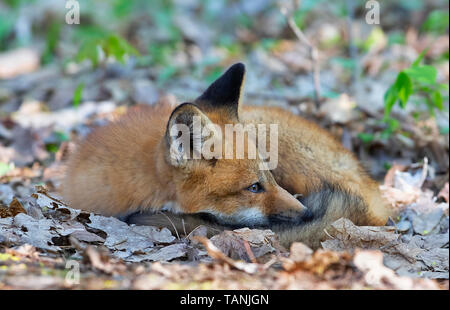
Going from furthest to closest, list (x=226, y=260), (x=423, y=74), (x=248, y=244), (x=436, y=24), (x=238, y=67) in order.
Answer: (x=436, y=24) → (x=423, y=74) → (x=238, y=67) → (x=248, y=244) → (x=226, y=260)

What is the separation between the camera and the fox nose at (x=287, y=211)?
377 cm

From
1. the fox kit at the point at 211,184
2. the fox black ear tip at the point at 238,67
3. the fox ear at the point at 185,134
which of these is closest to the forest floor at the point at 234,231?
the fox kit at the point at 211,184

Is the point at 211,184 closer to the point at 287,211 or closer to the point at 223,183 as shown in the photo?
the point at 223,183

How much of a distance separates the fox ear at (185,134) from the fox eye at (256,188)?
457 mm

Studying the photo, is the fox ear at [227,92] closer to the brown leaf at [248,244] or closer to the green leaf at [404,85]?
the brown leaf at [248,244]

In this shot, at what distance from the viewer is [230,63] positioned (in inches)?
321

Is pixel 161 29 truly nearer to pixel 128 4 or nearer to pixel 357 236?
Answer: pixel 128 4

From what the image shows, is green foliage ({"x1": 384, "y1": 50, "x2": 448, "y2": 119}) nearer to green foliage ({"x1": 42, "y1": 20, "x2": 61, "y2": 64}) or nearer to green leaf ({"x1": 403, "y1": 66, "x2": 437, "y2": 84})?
green leaf ({"x1": 403, "y1": 66, "x2": 437, "y2": 84})

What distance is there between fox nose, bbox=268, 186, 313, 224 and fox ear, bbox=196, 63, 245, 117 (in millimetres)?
869

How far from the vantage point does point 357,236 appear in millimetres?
3576

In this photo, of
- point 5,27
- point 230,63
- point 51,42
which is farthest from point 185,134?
point 5,27

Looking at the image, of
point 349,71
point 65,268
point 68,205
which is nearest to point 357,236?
point 65,268

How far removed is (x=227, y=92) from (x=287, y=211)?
113 centimetres

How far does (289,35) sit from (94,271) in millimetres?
7717
